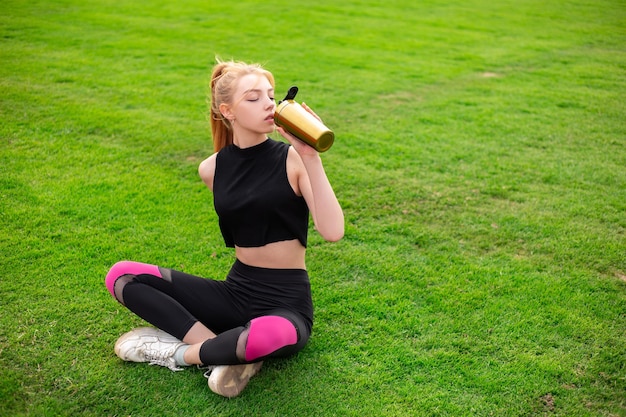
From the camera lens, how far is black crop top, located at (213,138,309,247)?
3229 mm

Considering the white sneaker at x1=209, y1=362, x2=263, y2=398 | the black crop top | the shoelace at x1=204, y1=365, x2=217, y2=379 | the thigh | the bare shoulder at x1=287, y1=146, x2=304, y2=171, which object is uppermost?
the bare shoulder at x1=287, y1=146, x2=304, y2=171

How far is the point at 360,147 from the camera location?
6250 mm

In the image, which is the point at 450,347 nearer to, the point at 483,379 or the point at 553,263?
the point at 483,379

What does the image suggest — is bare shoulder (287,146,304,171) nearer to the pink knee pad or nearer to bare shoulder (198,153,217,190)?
bare shoulder (198,153,217,190)

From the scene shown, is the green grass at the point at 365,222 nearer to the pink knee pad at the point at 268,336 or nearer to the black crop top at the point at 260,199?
the pink knee pad at the point at 268,336

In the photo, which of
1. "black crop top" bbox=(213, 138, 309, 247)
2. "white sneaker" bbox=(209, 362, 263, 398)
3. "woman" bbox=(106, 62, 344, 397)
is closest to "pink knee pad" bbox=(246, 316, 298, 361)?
"woman" bbox=(106, 62, 344, 397)

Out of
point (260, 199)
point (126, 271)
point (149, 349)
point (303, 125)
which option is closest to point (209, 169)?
point (260, 199)

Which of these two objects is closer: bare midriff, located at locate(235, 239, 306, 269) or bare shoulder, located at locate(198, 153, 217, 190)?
bare midriff, located at locate(235, 239, 306, 269)

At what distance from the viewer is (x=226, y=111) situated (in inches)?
132

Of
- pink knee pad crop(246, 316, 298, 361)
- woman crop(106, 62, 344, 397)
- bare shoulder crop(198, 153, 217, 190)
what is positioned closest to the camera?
pink knee pad crop(246, 316, 298, 361)

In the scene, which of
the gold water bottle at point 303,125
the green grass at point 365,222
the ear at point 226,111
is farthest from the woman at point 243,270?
the gold water bottle at point 303,125

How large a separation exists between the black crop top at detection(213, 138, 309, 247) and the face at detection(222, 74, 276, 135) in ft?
0.61

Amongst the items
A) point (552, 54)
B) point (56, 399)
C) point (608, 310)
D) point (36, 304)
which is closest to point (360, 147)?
point (608, 310)

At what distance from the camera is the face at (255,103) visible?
3199 millimetres
